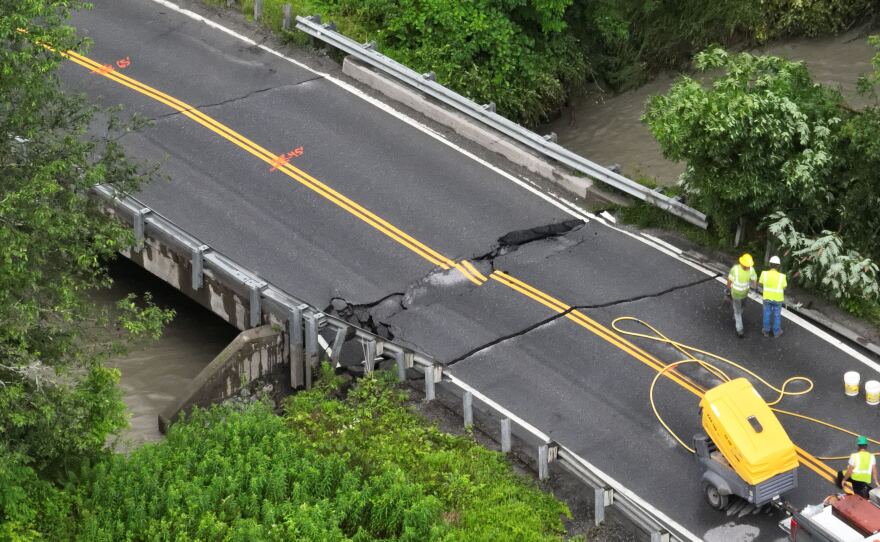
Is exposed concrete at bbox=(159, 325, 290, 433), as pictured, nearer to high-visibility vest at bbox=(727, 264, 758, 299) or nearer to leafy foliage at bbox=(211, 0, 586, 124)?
high-visibility vest at bbox=(727, 264, 758, 299)

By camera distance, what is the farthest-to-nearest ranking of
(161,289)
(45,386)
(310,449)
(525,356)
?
(161,289), (525,356), (310,449), (45,386)

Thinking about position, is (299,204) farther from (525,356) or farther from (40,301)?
(40,301)

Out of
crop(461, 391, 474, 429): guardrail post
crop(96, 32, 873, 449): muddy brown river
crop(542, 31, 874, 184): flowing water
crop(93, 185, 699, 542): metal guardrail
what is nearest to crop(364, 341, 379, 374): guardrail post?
crop(93, 185, 699, 542): metal guardrail

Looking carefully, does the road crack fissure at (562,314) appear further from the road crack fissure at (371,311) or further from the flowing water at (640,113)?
the flowing water at (640,113)

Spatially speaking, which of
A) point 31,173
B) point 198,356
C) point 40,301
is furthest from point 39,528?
point 198,356

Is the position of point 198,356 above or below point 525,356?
below

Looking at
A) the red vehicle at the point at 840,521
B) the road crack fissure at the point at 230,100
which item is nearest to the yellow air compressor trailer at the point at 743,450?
the red vehicle at the point at 840,521

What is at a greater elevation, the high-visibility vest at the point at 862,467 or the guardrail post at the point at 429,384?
the high-visibility vest at the point at 862,467
